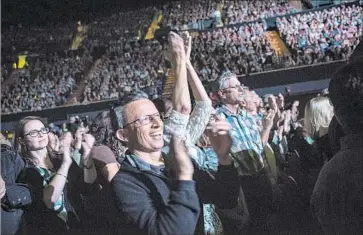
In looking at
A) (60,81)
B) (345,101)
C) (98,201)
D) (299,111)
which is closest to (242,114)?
(299,111)

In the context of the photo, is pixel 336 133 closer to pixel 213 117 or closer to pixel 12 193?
pixel 213 117

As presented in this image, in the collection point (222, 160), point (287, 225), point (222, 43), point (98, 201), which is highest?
point (222, 43)

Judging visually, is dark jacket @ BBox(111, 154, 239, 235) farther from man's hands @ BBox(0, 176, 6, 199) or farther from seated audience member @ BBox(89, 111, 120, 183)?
man's hands @ BBox(0, 176, 6, 199)

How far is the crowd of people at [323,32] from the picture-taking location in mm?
2051

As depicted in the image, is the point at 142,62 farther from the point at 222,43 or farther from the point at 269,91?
the point at 269,91

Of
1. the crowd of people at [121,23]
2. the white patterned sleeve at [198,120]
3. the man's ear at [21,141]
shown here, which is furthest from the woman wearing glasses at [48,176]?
the crowd of people at [121,23]

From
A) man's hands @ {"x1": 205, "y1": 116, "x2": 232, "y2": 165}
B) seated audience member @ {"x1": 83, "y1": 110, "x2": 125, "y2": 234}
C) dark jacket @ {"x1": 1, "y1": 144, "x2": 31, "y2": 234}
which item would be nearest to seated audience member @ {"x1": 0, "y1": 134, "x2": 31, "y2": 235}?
dark jacket @ {"x1": 1, "y1": 144, "x2": 31, "y2": 234}

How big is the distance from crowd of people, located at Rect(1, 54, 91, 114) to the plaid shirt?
3.11ft

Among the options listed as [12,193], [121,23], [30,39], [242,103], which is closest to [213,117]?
[242,103]

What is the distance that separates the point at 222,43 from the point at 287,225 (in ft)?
3.00

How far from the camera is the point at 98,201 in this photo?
1.84m

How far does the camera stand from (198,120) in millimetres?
1709

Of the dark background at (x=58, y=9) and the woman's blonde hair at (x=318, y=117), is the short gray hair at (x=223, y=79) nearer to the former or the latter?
the woman's blonde hair at (x=318, y=117)

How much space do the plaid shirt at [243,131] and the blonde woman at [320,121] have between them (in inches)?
7.4
